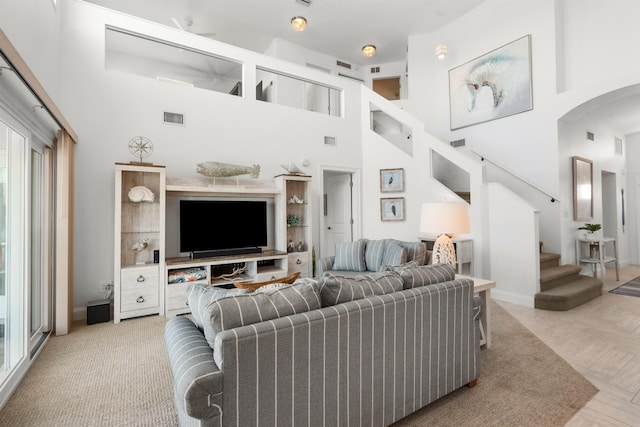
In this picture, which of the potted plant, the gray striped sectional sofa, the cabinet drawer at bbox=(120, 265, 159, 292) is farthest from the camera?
the potted plant

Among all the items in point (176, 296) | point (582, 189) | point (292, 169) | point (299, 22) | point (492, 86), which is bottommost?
point (176, 296)

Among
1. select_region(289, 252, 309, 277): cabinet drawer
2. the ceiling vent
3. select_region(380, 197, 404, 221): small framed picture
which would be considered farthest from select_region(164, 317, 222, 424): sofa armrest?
select_region(380, 197, 404, 221): small framed picture

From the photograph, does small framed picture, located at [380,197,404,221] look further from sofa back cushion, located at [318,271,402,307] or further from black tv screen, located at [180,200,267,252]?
sofa back cushion, located at [318,271,402,307]

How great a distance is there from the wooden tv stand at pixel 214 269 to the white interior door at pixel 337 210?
154 centimetres

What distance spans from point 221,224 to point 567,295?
4.69 m

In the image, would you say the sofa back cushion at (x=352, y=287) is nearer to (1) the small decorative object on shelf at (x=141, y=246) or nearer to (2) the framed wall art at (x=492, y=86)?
(1) the small decorative object on shelf at (x=141, y=246)

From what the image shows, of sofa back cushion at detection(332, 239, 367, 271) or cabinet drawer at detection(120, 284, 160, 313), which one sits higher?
sofa back cushion at detection(332, 239, 367, 271)

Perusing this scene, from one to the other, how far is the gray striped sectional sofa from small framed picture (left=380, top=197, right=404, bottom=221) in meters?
3.78

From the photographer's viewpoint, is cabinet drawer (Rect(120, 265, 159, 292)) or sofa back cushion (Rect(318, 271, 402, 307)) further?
cabinet drawer (Rect(120, 265, 159, 292))

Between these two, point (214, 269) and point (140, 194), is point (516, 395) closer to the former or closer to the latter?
point (214, 269)

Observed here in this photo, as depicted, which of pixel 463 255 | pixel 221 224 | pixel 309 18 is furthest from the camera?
pixel 309 18

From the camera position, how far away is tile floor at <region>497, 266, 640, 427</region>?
1981mm

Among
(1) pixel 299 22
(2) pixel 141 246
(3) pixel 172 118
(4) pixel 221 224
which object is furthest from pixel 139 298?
(1) pixel 299 22

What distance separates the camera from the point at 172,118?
14.5ft
